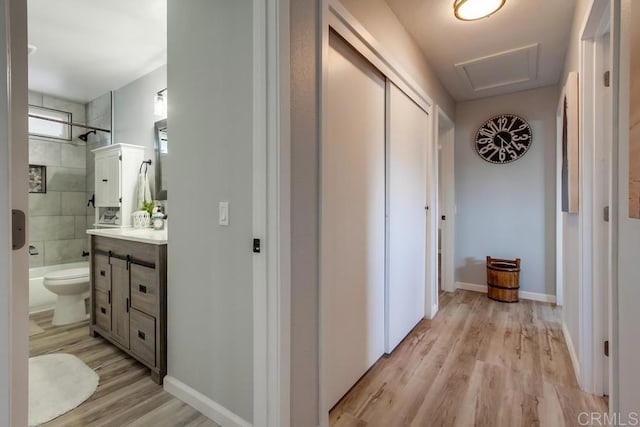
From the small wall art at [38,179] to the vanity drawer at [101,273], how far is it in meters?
2.32

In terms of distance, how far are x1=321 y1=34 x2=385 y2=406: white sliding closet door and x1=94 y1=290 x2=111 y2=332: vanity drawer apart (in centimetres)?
172

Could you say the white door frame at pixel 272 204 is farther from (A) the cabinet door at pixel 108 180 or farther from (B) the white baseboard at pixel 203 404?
(A) the cabinet door at pixel 108 180

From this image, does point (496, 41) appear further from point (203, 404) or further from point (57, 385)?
point (57, 385)

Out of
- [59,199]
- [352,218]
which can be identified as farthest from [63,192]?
[352,218]

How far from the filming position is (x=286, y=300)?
1.16 metres

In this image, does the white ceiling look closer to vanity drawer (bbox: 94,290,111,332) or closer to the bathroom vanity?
the bathroom vanity

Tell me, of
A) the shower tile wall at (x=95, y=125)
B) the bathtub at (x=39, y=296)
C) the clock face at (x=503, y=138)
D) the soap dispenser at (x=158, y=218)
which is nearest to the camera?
the soap dispenser at (x=158, y=218)

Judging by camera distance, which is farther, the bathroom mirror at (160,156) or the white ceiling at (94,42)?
the bathroom mirror at (160,156)

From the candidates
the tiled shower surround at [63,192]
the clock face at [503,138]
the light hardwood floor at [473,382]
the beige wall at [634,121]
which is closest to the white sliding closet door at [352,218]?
the light hardwood floor at [473,382]

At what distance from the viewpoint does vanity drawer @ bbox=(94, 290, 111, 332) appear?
217cm

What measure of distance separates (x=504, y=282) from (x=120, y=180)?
4.16 metres

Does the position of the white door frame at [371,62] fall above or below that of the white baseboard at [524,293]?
above

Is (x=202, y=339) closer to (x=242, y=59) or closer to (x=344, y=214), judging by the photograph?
(x=344, y=214)

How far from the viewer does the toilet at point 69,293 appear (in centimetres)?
255
